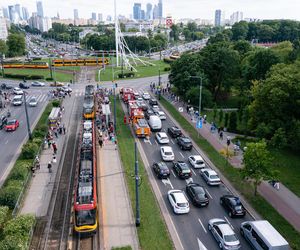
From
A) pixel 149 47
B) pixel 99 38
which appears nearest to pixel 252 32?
pixel 149 47

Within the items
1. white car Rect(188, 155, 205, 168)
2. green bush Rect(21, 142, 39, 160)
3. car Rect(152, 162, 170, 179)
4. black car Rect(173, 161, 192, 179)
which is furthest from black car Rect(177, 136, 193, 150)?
green bush Rect(21, 142, 39, 160)

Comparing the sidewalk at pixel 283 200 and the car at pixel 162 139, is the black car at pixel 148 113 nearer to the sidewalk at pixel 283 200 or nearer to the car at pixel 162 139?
the car at pixel 162 139

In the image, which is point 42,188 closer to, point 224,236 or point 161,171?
point 161,171

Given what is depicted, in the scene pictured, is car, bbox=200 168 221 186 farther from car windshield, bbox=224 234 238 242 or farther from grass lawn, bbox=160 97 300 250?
car windshield, bbox=224 234 238 242

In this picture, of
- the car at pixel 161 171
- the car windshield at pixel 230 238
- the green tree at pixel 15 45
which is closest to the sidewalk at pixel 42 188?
the car at pixel 161 171

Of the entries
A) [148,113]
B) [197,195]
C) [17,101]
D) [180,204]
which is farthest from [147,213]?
[17,101]

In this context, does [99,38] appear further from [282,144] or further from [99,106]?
[282,144]
